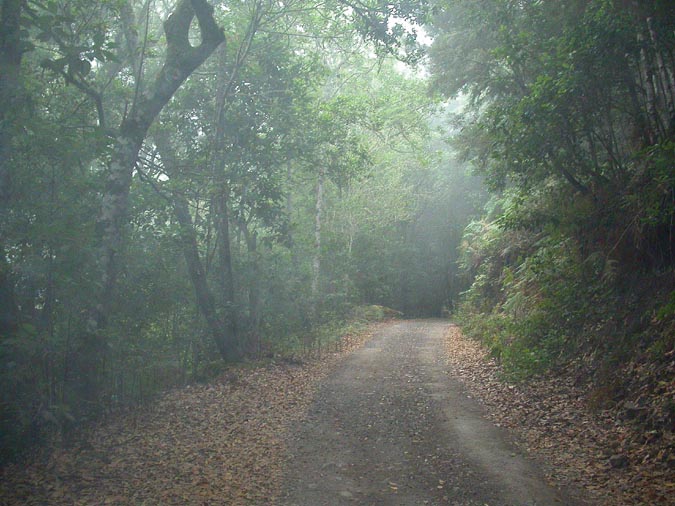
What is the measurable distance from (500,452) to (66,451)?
5.78 m

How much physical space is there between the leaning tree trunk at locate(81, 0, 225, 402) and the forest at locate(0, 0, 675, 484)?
0.04 meters

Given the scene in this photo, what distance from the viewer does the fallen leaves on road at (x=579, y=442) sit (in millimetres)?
5863

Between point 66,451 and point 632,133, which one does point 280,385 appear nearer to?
point 66,451

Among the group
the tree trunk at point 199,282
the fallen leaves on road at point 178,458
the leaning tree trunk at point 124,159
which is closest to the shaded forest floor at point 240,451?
the fallen leaves on road at point 178,458

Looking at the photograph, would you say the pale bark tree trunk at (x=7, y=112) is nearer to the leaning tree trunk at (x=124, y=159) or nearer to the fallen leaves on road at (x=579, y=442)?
the leaning tree trunk at (x=124, y=159)

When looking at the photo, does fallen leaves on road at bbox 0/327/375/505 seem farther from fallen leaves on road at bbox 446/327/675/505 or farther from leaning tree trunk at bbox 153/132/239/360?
Result: fallen leaves on road at bbox 446/327/675/505

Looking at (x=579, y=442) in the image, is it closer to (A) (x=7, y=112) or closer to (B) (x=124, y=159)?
(B) (x=124, y=159)

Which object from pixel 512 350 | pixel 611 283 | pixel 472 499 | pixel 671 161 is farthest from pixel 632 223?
pixel 472 499

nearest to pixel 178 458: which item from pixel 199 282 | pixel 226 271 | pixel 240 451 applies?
pixel 240 451

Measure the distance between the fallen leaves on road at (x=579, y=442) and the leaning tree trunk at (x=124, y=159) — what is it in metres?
6.26

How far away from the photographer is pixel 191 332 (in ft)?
42.6

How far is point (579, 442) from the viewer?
7355 millimetres

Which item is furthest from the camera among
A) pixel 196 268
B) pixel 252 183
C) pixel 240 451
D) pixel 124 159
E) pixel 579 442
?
pixel 252 183

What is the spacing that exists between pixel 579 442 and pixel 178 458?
5222mm
